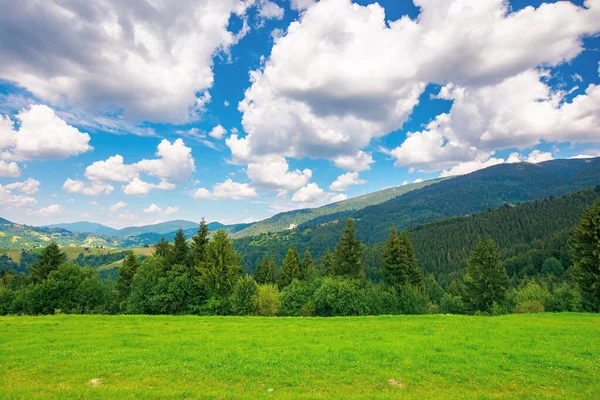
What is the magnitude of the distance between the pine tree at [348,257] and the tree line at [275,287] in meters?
0.19

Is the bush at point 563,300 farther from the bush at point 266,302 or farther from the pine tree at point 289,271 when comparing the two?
the pine tree at point 289,271

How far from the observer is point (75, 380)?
14055mm

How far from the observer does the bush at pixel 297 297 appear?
50719mm

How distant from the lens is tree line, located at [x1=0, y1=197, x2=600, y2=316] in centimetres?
4591

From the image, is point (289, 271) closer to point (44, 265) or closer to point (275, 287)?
point (275, 287)

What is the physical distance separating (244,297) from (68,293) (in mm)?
39482

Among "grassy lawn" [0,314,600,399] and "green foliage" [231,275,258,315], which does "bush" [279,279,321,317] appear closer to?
"green foliage" [231,275,258,315]

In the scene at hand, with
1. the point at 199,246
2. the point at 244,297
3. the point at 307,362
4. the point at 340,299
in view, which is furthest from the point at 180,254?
the point at 307,362

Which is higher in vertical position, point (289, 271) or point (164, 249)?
point (164, 249)

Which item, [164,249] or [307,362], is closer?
[307,362]

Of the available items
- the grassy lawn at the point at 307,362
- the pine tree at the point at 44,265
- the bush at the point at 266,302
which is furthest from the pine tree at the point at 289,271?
the grassy lawn at the point at 307,362

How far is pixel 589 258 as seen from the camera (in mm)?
43250

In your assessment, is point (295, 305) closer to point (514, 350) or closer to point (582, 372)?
point (514, 350)

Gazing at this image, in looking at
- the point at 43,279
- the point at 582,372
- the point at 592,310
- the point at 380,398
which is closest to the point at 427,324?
the point at 582,372
